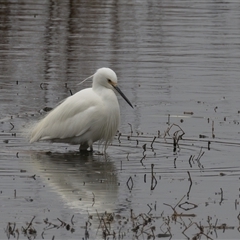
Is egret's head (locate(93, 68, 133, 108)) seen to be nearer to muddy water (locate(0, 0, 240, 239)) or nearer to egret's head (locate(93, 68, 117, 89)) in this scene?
egret's head (locate(93, 68, 117, 89))

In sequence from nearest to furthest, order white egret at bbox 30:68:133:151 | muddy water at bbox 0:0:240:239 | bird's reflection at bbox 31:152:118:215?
1. muddy water at bbox 0:0:240:239
2. bird's reflection at bbox 31:152:118:215
3. white egret at bbox 30:68:133:151

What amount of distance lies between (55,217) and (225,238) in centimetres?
154

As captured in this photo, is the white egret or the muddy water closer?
the muddy water

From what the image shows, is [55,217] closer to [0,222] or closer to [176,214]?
[0,222]

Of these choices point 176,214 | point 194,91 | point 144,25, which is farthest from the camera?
point 144,25

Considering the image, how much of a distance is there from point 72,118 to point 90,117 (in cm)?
25

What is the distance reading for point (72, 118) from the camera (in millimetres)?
12164

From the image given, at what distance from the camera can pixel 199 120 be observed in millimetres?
14242

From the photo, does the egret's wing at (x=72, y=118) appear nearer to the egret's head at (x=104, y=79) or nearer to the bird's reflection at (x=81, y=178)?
the egret's head at (x=104, y=79)

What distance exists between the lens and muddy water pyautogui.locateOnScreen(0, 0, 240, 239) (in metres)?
8.94

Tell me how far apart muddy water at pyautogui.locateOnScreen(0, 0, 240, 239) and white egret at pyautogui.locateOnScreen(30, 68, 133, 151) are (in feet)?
0.69

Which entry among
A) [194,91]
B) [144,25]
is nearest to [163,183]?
[194,91]

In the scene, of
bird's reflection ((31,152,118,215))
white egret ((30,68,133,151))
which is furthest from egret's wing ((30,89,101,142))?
bird's reflection ((31,152,118,215))

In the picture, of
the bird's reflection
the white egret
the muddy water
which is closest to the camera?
the muddy water
